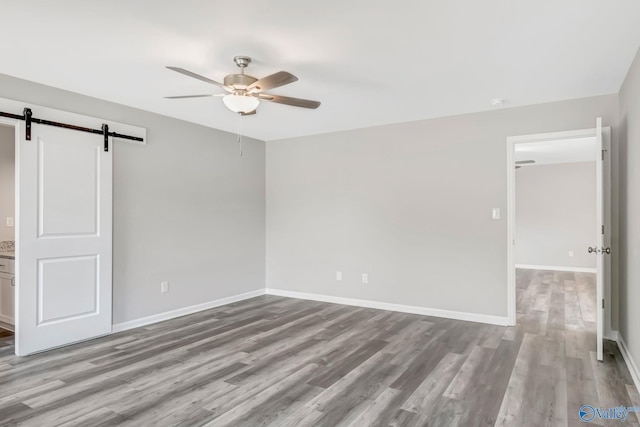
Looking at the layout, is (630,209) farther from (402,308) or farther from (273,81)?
(273,81)

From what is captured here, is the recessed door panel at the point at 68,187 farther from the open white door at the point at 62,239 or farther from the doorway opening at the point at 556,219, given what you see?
the doorway opening at the point at 556,219

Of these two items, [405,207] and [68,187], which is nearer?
[68,187]

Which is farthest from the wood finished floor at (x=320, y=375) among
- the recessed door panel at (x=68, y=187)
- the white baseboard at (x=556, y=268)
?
the white baseboard at (x=556, y=268)

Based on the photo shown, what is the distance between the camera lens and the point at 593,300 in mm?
5516

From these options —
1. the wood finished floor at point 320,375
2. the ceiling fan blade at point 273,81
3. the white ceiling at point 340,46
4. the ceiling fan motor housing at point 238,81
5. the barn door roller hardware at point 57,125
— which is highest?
the white ceiling at point 340,46

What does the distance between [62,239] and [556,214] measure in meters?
9.69

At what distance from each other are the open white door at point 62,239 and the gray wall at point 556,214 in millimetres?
9059

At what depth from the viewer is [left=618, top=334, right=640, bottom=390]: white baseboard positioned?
8.82ft

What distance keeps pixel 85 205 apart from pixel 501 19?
388cm

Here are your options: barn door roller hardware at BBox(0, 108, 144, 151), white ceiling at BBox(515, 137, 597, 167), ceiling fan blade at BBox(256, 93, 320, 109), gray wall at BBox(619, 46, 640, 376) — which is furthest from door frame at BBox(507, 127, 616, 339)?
barn door roller hardware at BBox(0, 108, 144, 151)

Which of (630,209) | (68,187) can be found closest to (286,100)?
(68,187)

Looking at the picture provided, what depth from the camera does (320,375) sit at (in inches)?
115

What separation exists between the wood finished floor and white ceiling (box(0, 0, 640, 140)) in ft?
7.97

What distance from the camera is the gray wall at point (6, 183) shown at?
4492 mm
